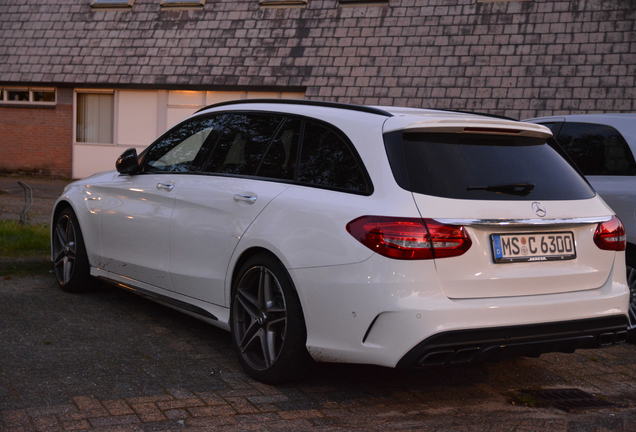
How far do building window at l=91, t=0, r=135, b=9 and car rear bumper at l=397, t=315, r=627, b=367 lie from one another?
1954 centimetres

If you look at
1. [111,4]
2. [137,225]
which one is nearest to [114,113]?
[111,4]

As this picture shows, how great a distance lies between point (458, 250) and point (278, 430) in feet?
4.03

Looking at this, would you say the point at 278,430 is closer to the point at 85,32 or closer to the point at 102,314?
the point at 102,314

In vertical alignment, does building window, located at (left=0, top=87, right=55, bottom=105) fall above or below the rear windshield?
above

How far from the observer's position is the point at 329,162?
4.83 m

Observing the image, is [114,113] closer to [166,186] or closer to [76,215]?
[76,215]

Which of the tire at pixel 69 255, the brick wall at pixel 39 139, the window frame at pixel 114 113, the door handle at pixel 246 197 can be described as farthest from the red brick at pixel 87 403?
the brick wall at pixel 39 139

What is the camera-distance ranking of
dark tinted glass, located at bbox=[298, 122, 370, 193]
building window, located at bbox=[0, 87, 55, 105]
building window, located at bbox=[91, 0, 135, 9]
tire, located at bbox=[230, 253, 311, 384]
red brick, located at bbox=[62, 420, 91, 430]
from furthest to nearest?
building window, located at bbox=[0, 87, 55, 105]
building window, located at bbox=[91, 0, 135, 9]
tire, located at bbox=[230, 253, 311, 384]
dark tinted glass, located at bbox=[298, 122, 370, 193]
red brick, located at bbox=[62, 420, 91, 430]

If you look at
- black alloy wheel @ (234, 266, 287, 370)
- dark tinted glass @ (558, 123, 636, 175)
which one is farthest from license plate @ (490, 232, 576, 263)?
dark tinted glass @ (558, 123, 636, 175)

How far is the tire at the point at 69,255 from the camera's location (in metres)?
7.03

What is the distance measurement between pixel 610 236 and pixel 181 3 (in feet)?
60.4

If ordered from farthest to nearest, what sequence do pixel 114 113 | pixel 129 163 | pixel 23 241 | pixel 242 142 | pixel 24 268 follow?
pixel 114 113 → pixel 23 241 → pixel 24 268 → pixel 129 163 → pixel 242 142

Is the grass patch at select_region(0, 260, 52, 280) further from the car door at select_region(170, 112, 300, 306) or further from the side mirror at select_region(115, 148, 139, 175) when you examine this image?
the car door at select_region(170, 112, 300, 306)

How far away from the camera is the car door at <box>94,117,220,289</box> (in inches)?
234
